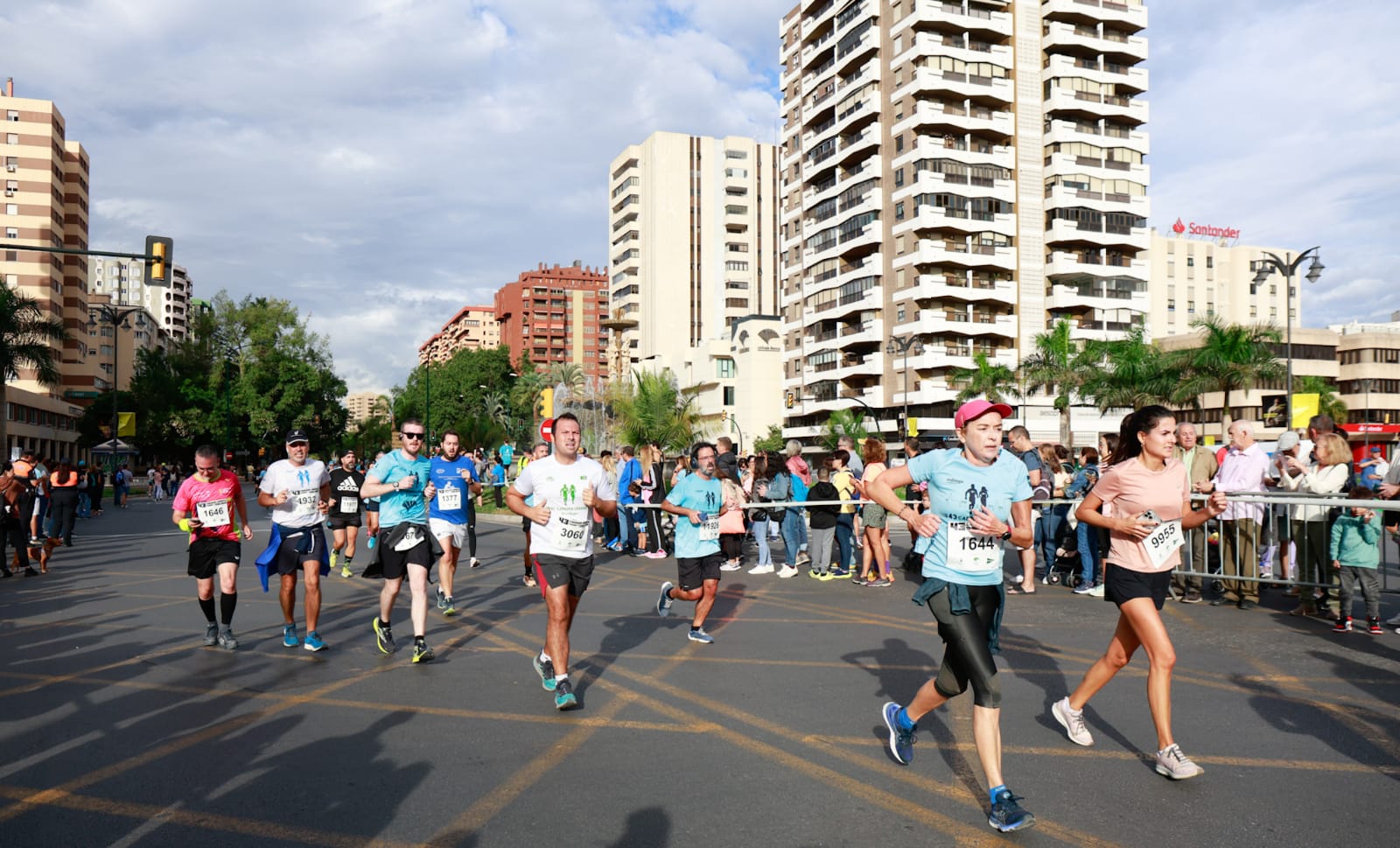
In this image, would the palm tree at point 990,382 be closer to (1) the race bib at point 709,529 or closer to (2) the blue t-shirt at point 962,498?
(1) the race bib at point 709,529

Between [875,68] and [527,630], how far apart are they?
65229 mm

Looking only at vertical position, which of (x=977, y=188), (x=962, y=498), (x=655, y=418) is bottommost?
(x=962, y=498)

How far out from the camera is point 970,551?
482cm

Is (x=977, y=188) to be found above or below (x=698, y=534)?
above

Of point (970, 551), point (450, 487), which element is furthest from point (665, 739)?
point (450, 487)

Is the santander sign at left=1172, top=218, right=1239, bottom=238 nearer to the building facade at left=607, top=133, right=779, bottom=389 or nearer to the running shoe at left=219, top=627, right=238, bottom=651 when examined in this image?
the building facade at left=607, top=133, right=779, bottom=389

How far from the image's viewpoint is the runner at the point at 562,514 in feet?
22.5

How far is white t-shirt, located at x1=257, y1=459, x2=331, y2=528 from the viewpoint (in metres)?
8.82

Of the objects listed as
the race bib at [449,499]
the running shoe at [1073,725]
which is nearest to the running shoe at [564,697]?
the running shoe at [1073,725]

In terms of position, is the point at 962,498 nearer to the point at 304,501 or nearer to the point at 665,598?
the point at 665,598

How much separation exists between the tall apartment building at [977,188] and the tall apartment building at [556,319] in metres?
96.6

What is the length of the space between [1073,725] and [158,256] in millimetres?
17977

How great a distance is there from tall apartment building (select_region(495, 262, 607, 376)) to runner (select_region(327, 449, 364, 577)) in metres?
147

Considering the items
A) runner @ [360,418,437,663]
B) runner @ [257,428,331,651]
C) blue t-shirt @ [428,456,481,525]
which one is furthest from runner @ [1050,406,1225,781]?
blue t-shirt @ [428,456,481,525]
